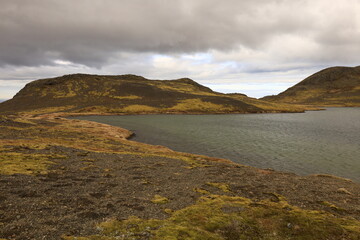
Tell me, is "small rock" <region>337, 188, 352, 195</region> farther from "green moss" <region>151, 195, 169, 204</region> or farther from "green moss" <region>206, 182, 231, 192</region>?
"green moss" <region>151, 195, 169, 204</region>

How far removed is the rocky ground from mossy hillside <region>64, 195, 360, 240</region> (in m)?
0.17

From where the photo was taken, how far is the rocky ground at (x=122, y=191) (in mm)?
15382

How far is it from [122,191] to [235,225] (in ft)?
39.4

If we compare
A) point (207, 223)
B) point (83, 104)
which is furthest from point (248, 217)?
point (83, 104)

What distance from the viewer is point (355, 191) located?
88.4 feet

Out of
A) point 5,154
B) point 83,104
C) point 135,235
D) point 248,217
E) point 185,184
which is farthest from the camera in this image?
point 83,104

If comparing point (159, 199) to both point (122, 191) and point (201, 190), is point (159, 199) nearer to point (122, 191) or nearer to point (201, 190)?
point (122, 191)

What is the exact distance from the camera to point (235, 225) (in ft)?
54.1

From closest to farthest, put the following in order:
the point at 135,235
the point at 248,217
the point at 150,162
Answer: the point at 135,235 → the point at 248,217 → the point at 150,162

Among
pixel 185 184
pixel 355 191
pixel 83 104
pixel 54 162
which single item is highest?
pixel 83 104

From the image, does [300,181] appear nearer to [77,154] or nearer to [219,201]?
[219,201]

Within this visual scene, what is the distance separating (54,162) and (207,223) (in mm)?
25461

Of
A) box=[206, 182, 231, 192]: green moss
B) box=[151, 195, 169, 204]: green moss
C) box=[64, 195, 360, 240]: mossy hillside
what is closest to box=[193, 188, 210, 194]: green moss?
box=[206, 182, 231, 192]: green moss

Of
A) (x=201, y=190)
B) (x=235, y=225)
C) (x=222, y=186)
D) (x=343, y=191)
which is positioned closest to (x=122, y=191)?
(x=201, y=190)
